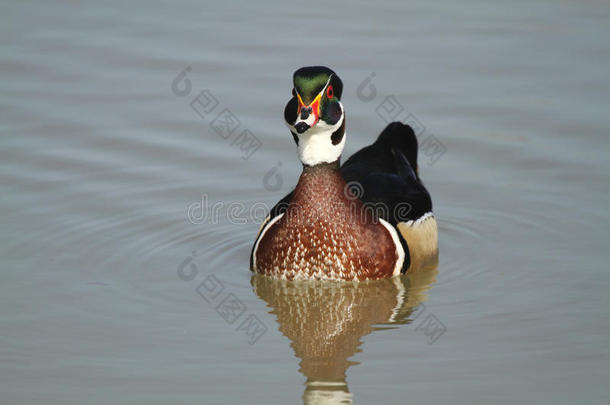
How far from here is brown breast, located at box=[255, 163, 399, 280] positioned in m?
8.33

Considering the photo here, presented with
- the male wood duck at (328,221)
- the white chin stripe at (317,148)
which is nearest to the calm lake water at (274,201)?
the male wood duck at (328,221)

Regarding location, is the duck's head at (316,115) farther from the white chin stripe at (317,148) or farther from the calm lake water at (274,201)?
the calm lake water at (274,201)

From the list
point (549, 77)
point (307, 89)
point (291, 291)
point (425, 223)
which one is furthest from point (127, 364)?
point (549, 77)

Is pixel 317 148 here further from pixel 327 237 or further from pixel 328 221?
pixel 327 237

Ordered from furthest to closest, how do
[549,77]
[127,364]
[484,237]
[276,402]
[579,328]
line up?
[549,77] < [484,237] < [579,328] < [127,364] < [276,402]

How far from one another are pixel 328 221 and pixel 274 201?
197 centimetres

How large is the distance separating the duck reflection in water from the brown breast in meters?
0.11

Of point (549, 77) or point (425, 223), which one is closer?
point (425, 223)

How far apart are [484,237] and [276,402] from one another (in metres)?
3.55

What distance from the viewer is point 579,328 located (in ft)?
24.6

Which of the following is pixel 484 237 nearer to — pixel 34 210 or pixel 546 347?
pixel 546 347

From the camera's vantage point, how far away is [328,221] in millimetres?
8367

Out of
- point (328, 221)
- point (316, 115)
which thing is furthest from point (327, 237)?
point (316, 115)

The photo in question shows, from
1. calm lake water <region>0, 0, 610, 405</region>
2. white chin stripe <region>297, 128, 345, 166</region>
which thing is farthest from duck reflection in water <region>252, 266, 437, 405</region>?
white chin stripe <region>297, 128, 345, 166</region>
